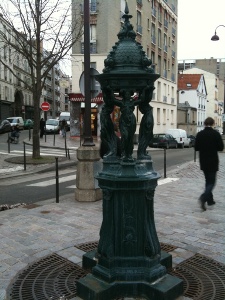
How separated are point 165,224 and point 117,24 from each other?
1162 inches

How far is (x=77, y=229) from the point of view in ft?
18.5

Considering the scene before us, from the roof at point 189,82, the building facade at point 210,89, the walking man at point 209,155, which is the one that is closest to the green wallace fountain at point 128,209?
the walking man at point 209,155

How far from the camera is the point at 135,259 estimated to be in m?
3.49

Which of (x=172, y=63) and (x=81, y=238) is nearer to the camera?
(x=81, y=238)

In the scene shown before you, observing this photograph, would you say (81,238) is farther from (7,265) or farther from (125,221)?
(125,221)

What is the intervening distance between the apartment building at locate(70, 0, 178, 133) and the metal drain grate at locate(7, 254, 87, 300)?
23.2 m

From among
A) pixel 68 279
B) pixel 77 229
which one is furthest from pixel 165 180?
pixel 68 279

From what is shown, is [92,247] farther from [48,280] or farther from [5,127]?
[5,127]

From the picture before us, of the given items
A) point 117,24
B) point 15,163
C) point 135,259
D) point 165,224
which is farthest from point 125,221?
point 117,24

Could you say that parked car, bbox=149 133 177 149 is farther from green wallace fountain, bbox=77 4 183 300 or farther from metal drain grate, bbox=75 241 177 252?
green wallace fountain, bbox=77 4 183 300

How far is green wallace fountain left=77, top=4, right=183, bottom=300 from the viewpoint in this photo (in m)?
3.38

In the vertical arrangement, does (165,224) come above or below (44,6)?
below

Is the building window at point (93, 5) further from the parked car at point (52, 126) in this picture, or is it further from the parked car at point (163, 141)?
the parked car at point (163, 141)

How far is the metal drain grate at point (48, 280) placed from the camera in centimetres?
348
